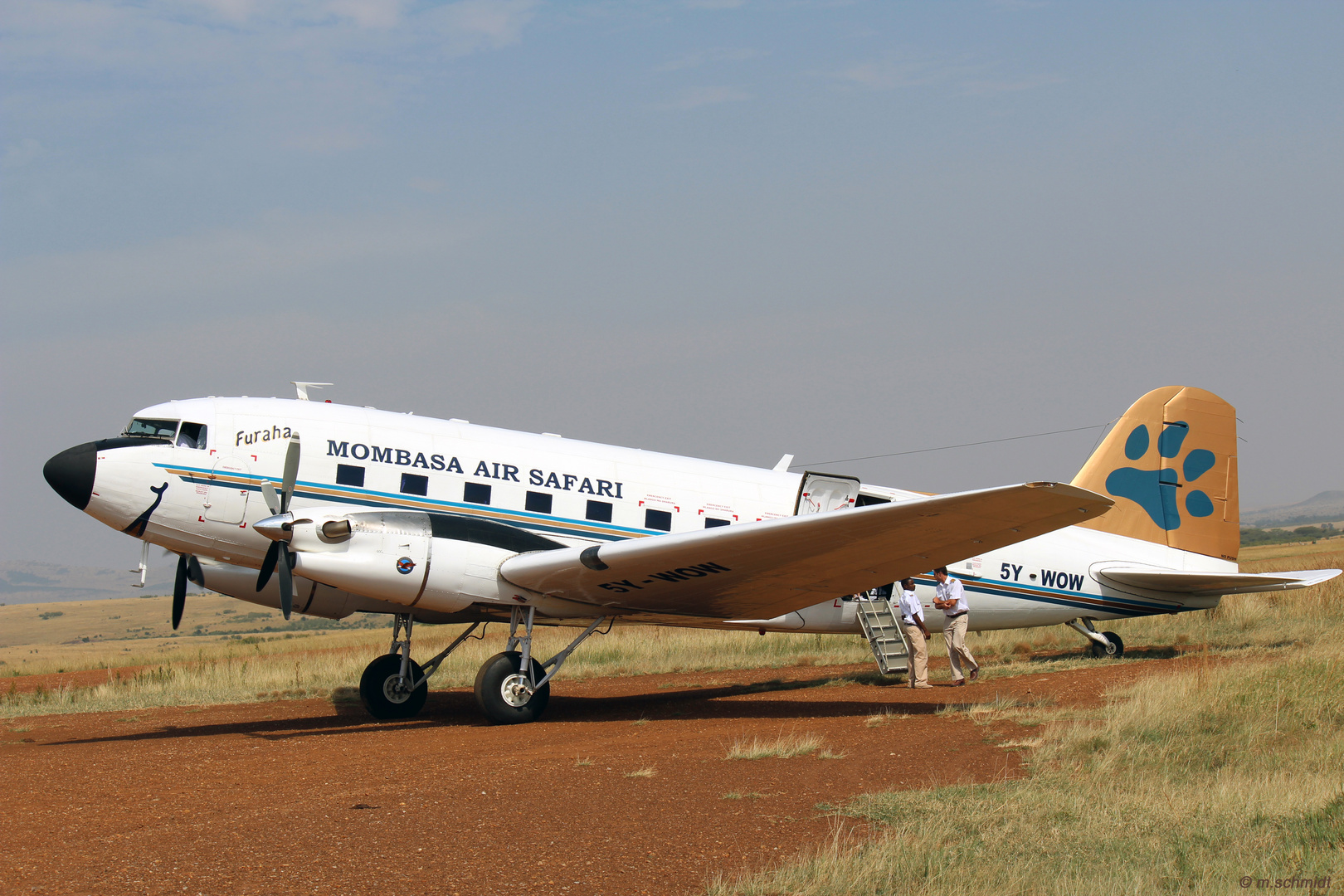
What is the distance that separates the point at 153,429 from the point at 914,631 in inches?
433

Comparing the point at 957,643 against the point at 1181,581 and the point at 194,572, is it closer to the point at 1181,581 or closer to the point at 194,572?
the point at 1181,581

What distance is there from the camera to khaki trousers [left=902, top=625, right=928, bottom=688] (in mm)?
15477

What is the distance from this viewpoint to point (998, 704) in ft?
40.5

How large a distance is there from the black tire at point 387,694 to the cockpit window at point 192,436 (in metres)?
3.73

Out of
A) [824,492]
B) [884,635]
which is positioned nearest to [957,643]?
[884,635]

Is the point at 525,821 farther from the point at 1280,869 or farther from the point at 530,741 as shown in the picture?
the point at 1280,869

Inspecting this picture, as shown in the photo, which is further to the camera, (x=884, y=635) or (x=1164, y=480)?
(x=1164, y=480)

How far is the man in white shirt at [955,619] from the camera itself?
15.4 m

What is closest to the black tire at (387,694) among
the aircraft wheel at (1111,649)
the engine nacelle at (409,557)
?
the engine nacelle at (409,557)

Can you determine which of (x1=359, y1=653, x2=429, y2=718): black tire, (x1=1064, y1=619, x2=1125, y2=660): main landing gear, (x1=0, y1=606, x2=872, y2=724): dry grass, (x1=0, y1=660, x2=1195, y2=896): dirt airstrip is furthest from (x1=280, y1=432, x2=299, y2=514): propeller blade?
(x1=1064, y1=619, x2=1125, y2=660): main landing gear

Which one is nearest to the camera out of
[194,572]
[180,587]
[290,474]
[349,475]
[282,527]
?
[282,527]

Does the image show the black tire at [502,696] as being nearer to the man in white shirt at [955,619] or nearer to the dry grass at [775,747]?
the dry grass at [775,747]

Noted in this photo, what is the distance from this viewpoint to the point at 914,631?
51.4 ft

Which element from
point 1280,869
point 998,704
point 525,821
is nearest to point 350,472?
point 525,821
